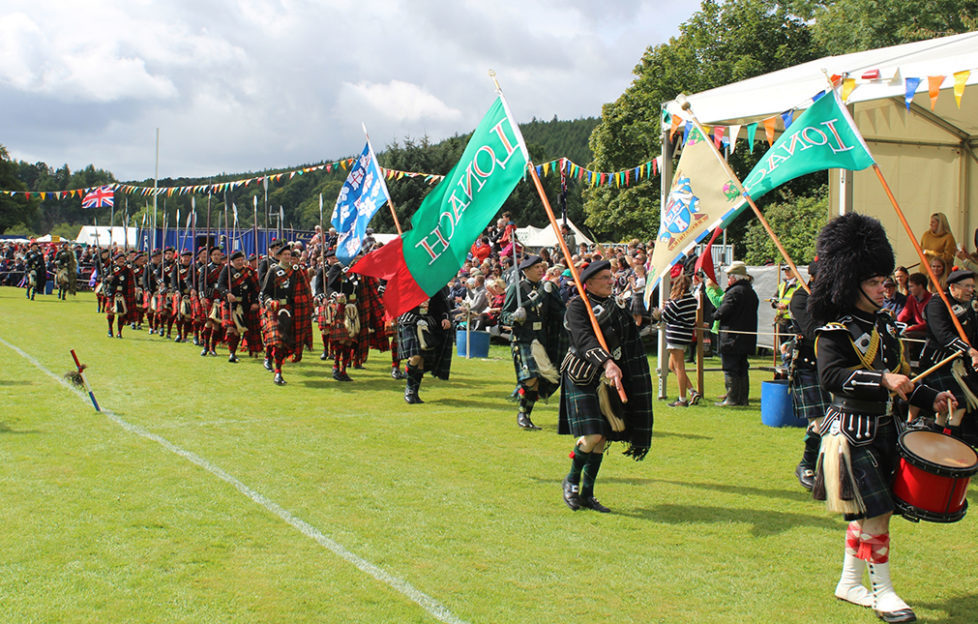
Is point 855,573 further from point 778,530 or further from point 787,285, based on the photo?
point 787,285

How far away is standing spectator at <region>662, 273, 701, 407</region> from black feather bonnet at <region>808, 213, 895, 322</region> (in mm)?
6301

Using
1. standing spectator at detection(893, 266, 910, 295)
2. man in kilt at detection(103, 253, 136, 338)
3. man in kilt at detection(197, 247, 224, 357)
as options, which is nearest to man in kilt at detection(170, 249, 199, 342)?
man in kilt at detection(103, 253, 136, 338)

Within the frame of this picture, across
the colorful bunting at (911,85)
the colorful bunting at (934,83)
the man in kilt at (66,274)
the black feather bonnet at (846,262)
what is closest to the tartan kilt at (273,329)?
the colorful bunting at (911,85)

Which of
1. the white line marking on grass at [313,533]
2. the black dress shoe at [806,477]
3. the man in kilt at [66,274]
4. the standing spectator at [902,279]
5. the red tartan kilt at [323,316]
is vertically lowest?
the white line marking on grass at [313,533]

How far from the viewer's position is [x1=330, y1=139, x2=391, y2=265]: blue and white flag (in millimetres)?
11273

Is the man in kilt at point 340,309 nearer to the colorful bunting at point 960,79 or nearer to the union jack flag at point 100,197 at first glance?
the colorful bunting at point 960,79

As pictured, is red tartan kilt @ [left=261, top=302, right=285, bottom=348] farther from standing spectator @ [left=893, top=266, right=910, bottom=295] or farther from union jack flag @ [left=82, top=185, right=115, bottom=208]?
union jack flag @ [left=82, top=185, right=115, bottom=208]

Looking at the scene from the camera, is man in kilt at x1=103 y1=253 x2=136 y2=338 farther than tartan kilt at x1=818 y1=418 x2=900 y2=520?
Yes

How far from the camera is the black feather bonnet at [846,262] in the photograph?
14.4ft

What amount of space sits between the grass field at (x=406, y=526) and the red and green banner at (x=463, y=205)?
5.37 ft

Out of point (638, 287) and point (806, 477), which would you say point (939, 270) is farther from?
point (806, 477)

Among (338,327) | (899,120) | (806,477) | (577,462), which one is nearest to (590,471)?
(577,462)

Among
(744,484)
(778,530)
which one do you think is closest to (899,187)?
(744,484)

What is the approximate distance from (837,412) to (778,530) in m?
1.63
